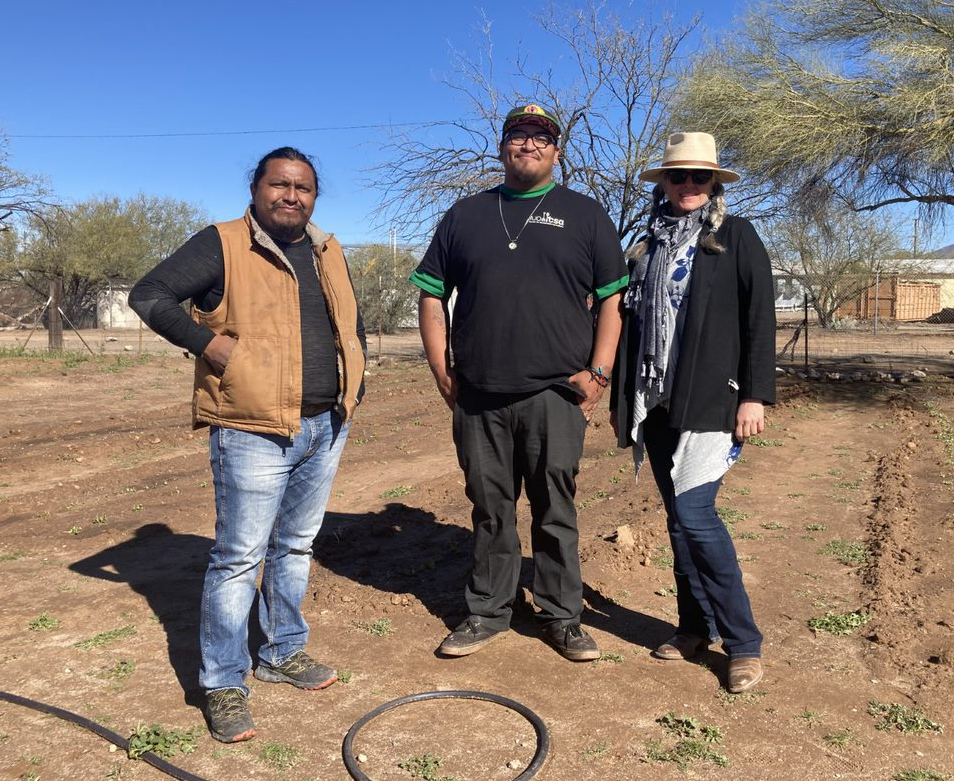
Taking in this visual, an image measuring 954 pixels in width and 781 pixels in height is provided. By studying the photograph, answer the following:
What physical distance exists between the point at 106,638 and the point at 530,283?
2492 millimetres

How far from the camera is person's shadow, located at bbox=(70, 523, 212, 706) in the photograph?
3756 mm

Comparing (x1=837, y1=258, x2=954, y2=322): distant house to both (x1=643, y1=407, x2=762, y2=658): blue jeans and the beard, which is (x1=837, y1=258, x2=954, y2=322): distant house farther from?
the beard

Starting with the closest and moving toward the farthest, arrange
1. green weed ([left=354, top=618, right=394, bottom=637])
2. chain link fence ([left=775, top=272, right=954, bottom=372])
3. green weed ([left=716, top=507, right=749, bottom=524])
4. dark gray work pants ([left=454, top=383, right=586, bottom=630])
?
dark gray work pants ([left=454, top=383, right=586, bottom=630]) < green weed ([left=354, top=618, right=394, bottom=637]) < green weed ([left=716, top=507, right=749, bottom=524]) < chain link fence ([left=775, top=272, right=954, bottom=372])

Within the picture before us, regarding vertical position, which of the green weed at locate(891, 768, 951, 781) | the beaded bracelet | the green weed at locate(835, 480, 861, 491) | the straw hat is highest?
the straw hat

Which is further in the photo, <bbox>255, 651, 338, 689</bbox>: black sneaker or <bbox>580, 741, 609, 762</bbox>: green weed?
<bbox>255, 651, 338, 689</bbox>: black sneaker

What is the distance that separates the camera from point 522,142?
3.53 metres

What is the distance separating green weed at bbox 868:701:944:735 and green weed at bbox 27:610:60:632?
3583 mm

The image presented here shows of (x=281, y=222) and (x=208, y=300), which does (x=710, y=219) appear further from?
(x=208, y=300)

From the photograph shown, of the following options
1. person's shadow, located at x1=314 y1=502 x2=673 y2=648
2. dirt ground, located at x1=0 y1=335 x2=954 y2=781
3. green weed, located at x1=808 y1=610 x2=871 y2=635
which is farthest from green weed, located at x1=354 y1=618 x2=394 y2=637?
green weed, located at x1=808 y1=610 x2=871 y2=635

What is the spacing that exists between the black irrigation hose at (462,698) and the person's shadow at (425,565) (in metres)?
0.57

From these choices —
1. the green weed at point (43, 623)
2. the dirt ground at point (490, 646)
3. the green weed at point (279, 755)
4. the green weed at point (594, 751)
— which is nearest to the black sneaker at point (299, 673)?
the dirt ground at point (490, 646)

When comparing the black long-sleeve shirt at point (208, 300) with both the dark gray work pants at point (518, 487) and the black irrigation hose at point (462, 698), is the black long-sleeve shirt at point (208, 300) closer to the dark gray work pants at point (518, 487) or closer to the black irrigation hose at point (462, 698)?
the dark gray work pants at point (518, 487)

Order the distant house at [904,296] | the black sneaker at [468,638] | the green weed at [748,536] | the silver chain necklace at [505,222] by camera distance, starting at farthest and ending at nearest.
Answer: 1. the distant house at [904,296]
2. the green weed at [748,536]
3. the black sneaker at [468,638]
4. the silver chain necklace at [505,222]

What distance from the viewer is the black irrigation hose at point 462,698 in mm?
2816
